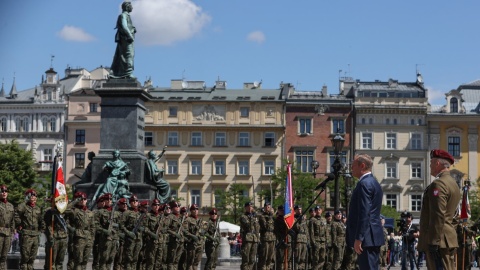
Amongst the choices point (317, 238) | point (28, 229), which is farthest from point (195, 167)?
point (28, 229)

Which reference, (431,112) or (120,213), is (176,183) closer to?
(431,112)

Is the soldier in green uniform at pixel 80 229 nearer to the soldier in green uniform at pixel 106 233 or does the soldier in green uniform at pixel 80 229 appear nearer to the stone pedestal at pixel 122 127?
the soldier in green uniform at pixel 106 233

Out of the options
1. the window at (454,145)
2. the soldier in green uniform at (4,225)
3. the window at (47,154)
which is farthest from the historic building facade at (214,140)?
the soldier in green uniform at (4,225)

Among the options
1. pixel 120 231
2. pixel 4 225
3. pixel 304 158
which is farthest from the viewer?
pixel 304 158

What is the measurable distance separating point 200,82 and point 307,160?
39.8ft

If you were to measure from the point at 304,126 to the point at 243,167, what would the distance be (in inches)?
241

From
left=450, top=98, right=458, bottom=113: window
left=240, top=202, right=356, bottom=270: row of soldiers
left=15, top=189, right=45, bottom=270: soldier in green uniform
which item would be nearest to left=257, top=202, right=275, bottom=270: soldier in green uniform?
left=240, top=202, right=356, bottom=270: row of soldiers


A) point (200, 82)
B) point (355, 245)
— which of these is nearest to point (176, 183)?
point (200, 82)

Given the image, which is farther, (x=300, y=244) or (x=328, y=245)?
(x=328, y=245)

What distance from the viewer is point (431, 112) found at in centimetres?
8562

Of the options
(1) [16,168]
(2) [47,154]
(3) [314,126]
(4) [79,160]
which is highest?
(3) [314,126]

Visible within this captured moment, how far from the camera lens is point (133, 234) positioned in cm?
2119

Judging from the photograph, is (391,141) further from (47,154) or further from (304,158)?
(47,154)

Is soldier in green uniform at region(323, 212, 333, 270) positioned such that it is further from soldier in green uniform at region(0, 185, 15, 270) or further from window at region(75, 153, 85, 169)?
window at region(75, 153, 85, 169)
